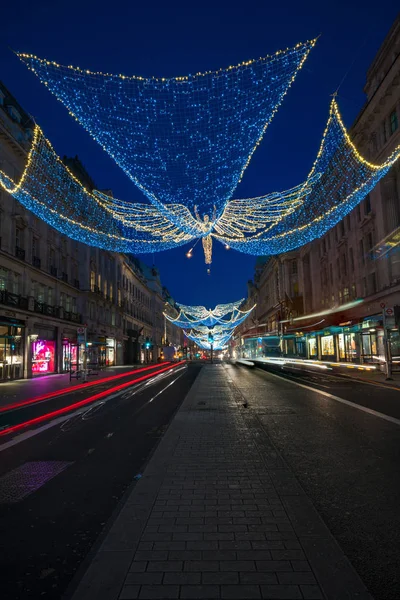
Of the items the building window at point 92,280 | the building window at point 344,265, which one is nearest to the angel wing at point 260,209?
the building window at point 344,265

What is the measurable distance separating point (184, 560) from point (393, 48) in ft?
117

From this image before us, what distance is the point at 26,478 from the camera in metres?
5.82

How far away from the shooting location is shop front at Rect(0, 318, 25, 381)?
26.7 metres

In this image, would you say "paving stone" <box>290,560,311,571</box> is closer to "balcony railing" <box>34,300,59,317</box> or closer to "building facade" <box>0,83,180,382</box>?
"building facade" <box>0,83,180,382</box>

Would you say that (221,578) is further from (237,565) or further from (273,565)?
(273,565)

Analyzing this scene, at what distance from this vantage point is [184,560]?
321 cm

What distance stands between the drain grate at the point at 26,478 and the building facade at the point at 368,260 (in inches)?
752

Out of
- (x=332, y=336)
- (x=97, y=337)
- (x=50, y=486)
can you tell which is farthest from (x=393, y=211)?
(x=97, y=337)

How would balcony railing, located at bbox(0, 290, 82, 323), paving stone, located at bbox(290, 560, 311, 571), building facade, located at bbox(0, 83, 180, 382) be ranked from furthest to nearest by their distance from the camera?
building facade, located at bbox(0, 83, 180, 382) → balcony railing, located at bbox(0, 290, 82, 323) → paving stone, located at bbox(290, 560, 311, 571)

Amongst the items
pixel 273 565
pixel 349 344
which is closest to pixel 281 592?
pixel 273 565

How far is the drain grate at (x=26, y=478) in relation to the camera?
514cm

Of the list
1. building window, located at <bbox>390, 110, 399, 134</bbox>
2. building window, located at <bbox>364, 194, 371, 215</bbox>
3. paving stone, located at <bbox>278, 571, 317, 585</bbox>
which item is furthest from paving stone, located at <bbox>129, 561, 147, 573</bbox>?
building window, located at <bbox>364, 194, 371, 215</bbox>

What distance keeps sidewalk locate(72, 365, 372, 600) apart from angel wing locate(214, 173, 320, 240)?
490 inches

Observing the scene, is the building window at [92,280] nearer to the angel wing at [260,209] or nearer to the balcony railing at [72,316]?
the balcony railing at [72,316]
